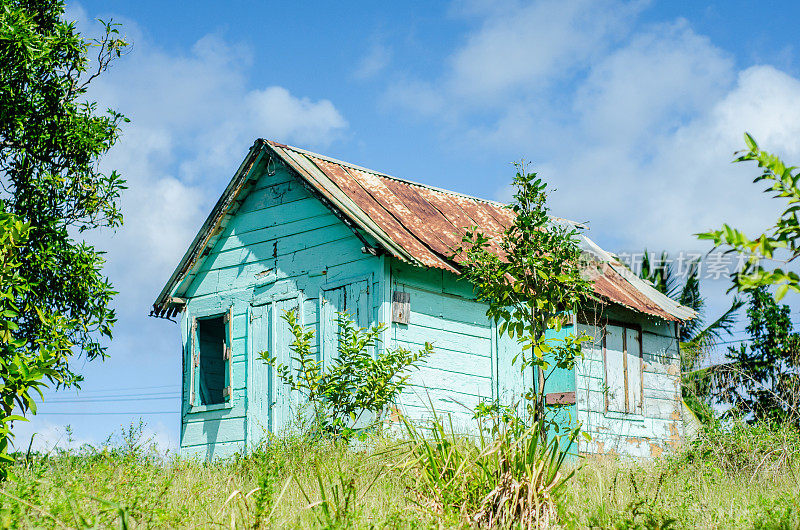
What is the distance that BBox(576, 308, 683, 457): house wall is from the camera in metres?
12.3

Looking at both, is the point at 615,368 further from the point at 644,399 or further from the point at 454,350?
the point at 454,350

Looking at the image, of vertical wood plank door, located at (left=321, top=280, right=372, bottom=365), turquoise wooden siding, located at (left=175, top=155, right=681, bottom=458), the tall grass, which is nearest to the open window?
turquoise wooden siding, located at (left=175, top=155, right=681, bottom=458)

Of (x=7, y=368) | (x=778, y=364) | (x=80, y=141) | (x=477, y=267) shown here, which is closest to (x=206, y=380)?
(x=80, y=141)

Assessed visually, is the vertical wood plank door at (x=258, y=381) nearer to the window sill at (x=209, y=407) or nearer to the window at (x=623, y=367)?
the window sill at (x=209, y=407)

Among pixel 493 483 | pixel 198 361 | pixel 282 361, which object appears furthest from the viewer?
pixel 198 361

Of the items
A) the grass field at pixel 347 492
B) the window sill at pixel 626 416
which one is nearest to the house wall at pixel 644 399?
the window sill at pixel 626 416

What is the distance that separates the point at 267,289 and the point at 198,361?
174 cm

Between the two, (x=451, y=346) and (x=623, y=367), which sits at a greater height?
(x=451, y=346)

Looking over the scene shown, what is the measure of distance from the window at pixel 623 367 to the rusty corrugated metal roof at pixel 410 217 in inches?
21.4

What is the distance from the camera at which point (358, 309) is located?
10.5 m

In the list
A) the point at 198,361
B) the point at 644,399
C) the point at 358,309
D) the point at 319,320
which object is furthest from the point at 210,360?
the point at 644,399

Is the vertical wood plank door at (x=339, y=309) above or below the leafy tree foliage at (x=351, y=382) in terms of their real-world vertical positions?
above

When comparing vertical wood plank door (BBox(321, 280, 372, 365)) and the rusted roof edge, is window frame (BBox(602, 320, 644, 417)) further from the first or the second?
the rusted roof edge

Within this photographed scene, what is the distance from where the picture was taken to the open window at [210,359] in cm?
1215
